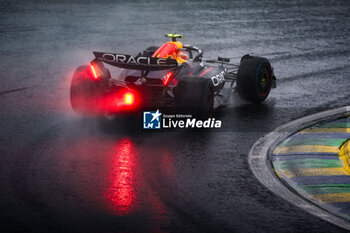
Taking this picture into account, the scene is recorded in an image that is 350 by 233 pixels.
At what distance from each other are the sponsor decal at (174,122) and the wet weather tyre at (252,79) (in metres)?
1.15

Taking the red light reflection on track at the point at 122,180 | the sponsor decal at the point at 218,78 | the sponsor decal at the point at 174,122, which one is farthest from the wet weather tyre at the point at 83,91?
the sponsor decal at the point at 218,78

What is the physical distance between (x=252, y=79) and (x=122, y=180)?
4.33 meters

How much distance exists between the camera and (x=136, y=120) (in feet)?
34.8

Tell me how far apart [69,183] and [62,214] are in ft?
3.28

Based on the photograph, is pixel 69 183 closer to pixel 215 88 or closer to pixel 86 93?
pixel 86 93

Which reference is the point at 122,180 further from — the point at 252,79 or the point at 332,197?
the point at 252,79

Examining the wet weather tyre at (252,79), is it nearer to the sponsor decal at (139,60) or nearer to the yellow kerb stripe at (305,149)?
the sponsor decal at (139,60)

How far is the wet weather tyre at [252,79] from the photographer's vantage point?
1127 cm

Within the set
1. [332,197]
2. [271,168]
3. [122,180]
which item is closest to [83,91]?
[122,180]

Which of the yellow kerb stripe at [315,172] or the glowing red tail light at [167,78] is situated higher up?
the glowing red tail light at [167,78]

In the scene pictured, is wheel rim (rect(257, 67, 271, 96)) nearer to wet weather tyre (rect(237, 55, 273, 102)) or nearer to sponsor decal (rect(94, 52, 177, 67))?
wet weather tyre (rect(237, 55, 273, 102))

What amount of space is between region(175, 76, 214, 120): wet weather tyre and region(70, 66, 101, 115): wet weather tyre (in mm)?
1664

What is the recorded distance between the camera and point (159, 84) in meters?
10.5

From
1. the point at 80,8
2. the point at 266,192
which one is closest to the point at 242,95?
the point at 266,192
